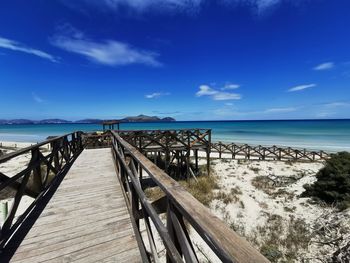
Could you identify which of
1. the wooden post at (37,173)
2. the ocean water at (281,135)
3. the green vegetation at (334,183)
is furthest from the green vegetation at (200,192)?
the ocean water at (281,135)

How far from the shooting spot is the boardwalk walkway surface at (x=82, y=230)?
2.37 meters

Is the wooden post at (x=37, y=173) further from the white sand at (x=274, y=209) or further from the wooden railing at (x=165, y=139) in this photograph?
the wooden railing at (x=165, y=139)

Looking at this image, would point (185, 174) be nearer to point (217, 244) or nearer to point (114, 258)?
point (114, 258)

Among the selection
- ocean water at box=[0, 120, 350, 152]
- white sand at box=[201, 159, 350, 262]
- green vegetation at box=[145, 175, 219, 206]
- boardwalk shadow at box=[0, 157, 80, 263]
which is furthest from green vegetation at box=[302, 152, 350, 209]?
ocean water at box=[0, 120, 350, 152]

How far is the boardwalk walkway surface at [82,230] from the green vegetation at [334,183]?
303 inches

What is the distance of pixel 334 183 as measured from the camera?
774 cm

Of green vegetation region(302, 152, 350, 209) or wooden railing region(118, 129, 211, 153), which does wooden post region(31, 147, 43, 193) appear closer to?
wooden railing region(118, 129, 211, 153)

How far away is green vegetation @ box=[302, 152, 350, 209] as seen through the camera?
7434 millimetres

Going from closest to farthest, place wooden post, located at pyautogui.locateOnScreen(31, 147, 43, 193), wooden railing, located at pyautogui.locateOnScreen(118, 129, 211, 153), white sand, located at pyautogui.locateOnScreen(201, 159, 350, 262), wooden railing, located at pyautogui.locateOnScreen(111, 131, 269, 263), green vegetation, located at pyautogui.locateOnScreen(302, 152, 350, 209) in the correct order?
wooden railing, located at pyautogui.locateOnScreen(111, 131, 269, 263)
wooden post, located at pyautogui.locateOnScreen(31, 147, 43, 193)
white sand, located at pyautogui.locateOnScreen(201, 159, 350, 262)
green vegetation, located at pyautogui.locateOnScreen(302, 152, 350, 209)
wooden railing, located at pyautogui.locateOnScreen(118, 129, 211, 153)

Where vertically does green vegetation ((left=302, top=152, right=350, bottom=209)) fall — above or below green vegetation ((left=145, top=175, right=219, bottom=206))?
above

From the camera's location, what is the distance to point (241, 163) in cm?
1591

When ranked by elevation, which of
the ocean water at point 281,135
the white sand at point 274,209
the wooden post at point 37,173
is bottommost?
the white sand at point 274,209

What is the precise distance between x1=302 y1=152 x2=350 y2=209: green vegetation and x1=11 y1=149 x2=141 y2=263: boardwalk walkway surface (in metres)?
7.70

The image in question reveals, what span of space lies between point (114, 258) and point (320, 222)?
6.29 meters
